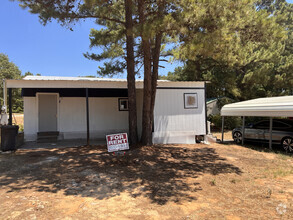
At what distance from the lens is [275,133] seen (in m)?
9.08

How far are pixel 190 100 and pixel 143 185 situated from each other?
19.7 ft

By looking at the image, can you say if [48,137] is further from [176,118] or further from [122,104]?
[176,118]

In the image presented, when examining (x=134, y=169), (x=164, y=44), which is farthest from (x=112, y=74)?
(x=134, y=169)

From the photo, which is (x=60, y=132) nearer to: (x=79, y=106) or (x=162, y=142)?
(x=79, y=106)

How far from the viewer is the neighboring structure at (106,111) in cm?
936

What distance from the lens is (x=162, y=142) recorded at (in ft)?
30.5

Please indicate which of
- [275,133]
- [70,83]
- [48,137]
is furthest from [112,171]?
[275,133]

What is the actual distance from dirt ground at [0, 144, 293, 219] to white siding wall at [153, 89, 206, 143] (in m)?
1.76

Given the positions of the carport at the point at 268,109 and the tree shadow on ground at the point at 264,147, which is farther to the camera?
the tree shadow on ground at the point at 264,147

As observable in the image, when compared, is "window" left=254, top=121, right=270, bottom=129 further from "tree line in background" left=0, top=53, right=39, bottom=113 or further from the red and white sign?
"tree line in background" left=0, top=53, right=39, bottom=113

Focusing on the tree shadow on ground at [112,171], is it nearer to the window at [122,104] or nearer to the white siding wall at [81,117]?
the white siding wall at [81,117]

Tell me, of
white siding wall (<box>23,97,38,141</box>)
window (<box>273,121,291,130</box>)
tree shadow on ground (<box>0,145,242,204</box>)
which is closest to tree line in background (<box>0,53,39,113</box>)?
white siding wall (<box>23,97,38,141</box>)

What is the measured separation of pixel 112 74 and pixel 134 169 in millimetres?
6329

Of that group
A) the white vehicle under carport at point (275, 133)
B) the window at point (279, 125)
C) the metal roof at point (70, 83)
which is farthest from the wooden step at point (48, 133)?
the window at point (279, 125)
